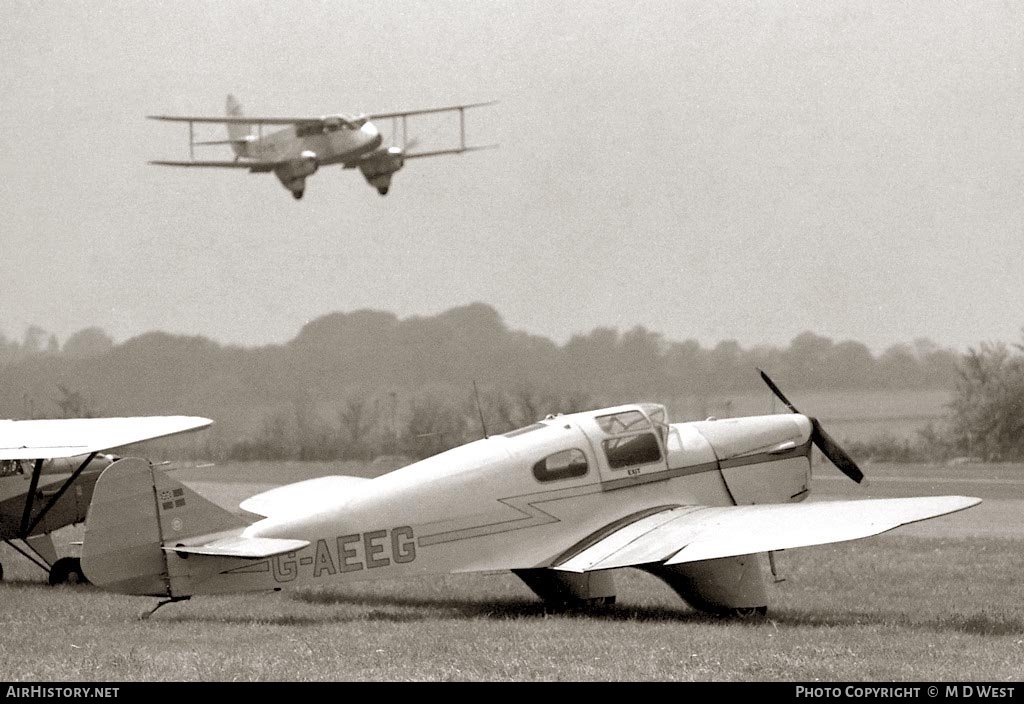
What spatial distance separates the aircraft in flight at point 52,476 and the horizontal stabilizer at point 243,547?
4.06 meters

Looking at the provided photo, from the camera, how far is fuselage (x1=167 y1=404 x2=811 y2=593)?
11.6 metres

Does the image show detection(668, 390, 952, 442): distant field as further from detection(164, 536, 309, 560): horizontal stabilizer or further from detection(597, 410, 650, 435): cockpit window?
detection(164, 536, 309, 560): horizontal stabilizer

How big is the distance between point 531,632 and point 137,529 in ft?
10.0

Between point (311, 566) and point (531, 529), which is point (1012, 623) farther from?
point (311, 566)

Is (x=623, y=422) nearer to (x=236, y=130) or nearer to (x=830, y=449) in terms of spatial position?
(x=830, y=449)

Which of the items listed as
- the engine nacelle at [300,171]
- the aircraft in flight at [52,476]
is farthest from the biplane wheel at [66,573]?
the engine nacelle at [300,171]

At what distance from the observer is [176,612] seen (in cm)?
1191

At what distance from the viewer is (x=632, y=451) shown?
12711mm

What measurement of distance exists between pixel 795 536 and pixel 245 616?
14.2 feet

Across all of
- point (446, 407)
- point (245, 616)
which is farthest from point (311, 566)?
point (446, 407)

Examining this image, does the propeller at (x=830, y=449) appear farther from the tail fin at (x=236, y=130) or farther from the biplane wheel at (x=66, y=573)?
the tail fin at (x=236, y=130)

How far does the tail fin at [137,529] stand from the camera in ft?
36.3

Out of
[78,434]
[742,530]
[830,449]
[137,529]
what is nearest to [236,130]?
[78,434]

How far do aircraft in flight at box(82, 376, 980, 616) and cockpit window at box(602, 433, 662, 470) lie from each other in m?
0.01
